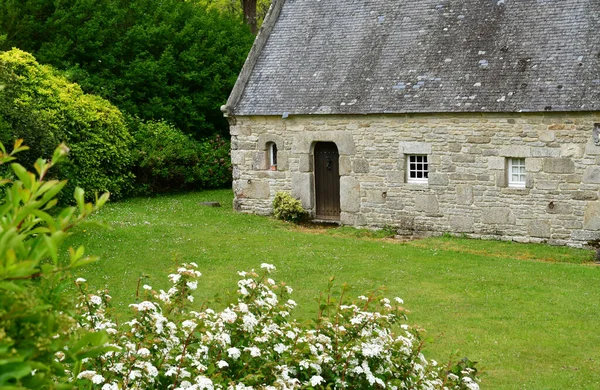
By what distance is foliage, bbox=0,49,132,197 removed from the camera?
20.5 meters

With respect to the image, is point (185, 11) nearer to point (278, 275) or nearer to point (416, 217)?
point (416, 217)

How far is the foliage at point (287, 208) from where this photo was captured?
2083 cm

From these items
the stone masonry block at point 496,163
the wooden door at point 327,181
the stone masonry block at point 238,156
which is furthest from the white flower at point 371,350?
the stone masonry block at point 238,156

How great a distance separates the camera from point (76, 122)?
22.1m

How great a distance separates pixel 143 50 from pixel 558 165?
14.2 meters

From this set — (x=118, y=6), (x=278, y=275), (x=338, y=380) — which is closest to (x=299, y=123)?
(x=278, y=275)

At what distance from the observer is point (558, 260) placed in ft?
54.0

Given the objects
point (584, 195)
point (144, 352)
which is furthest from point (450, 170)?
point (144, 352)

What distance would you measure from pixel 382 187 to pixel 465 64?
3.50 meters

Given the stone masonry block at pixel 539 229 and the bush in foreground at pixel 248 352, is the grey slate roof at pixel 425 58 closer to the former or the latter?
the stone masonry block at pixel 539 229

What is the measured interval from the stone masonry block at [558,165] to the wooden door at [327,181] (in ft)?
17.7

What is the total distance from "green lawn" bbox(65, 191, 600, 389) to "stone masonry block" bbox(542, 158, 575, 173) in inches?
66.3

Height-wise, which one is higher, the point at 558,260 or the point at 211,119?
the point at 211,119

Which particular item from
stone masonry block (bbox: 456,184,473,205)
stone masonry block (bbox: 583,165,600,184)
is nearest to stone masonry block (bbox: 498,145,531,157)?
stone masonry block (bbox: 456,184,473,205)
